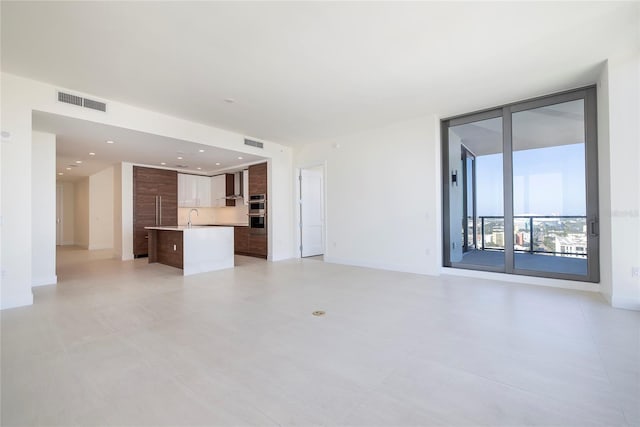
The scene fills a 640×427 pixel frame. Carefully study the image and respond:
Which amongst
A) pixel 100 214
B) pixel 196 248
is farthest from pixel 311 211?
pixel 100 214

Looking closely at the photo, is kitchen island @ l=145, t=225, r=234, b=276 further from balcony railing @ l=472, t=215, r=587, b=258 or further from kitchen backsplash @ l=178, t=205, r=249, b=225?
balcony railing @ l=472, t=215, r=587, b=258

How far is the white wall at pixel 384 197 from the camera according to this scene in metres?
5.34

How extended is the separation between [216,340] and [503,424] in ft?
7.15

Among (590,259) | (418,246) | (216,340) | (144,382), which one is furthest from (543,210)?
(144,382)

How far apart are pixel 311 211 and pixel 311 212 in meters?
0.03

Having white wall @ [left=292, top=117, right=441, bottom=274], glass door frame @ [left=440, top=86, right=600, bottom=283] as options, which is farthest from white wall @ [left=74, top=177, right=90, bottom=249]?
glass door frame @ [left=440, top=86, right=600, bottom=283]

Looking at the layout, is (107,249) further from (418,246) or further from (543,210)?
(543,210)

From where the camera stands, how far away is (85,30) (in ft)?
8.95

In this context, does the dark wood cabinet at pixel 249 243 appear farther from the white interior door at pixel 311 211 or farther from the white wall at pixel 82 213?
the white wall at pixel 82 213

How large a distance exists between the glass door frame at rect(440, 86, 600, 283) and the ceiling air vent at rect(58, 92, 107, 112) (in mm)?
5774

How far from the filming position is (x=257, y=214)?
303 inches

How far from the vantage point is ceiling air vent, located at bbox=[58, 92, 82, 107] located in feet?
12.9

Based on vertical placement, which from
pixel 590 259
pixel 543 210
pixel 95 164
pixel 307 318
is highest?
pixel 95 164

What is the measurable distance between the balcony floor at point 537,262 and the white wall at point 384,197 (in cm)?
104
